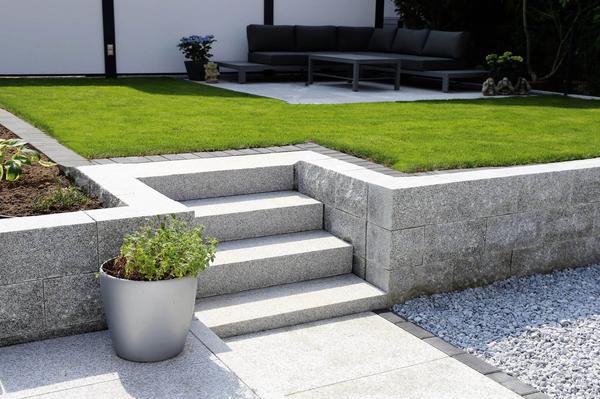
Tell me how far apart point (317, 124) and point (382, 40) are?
769cm

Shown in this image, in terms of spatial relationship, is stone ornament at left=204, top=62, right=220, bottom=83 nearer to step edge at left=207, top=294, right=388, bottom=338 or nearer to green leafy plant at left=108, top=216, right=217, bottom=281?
step edge at left=207, top=294, right=388, bottom=338

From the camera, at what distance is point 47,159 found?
5.69 metres

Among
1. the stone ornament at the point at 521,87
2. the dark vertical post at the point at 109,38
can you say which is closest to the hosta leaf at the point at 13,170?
the stone ornament at the point at 521,87

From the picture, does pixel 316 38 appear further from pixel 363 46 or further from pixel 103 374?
pixel 103 374

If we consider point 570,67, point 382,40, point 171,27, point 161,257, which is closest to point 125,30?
point 171,27

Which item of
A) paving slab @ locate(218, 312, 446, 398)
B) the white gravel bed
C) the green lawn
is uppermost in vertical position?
the green lawn

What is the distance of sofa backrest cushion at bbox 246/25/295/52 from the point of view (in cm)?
1425

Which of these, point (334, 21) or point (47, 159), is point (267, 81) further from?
point (47, 159)

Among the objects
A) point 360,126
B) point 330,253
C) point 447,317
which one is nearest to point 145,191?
point 330,253

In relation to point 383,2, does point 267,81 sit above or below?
below

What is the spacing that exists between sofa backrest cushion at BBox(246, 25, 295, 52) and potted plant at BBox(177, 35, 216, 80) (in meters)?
0.92

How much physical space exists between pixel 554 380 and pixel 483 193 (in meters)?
1.50

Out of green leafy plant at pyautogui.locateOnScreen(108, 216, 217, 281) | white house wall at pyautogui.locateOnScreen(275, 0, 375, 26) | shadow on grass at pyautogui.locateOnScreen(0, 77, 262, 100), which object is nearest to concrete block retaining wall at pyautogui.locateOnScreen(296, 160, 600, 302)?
green leafy plant at pyautogui.locateOnScreen(108, 216, 217, 281)

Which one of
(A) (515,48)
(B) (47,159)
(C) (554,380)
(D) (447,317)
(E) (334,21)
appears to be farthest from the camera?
(E) (334,21)
